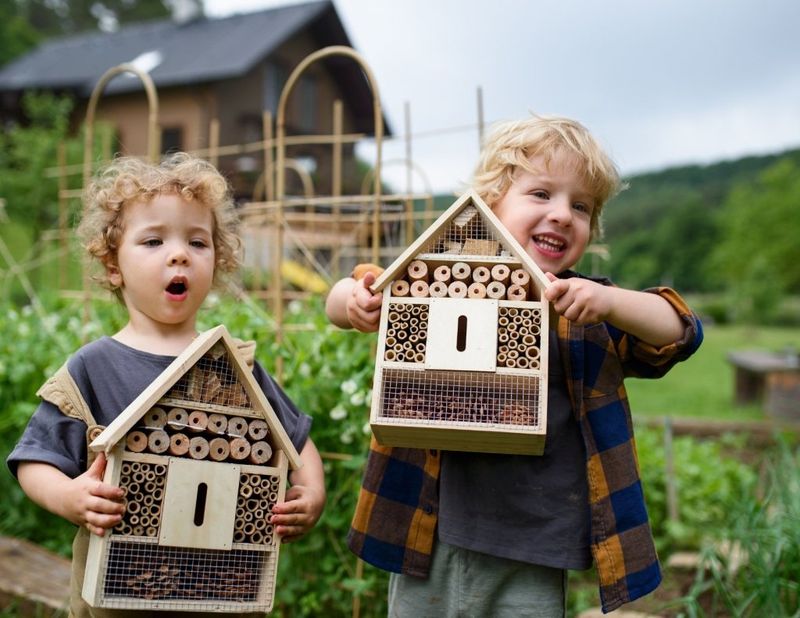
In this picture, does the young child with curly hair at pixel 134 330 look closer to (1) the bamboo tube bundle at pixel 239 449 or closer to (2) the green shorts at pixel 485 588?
(1) the bamboo tube bundle at pixel 239 449

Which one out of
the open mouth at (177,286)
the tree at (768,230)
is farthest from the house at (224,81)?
the tree at (768,230)

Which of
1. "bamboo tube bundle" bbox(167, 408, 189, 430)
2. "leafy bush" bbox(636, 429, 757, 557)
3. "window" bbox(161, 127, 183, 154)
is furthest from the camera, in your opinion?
"window" bbox(161, 127, 183, 154)

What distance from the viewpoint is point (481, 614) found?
6.81ft

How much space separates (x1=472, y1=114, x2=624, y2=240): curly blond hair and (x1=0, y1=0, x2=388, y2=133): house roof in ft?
55.8

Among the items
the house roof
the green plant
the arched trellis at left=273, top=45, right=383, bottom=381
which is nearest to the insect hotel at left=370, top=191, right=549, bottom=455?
the arched trellis at left=273, top=45, right=383, bottom=381

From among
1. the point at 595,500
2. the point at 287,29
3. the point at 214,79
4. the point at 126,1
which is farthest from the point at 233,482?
the point at 126,1

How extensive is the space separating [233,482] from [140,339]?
438mm

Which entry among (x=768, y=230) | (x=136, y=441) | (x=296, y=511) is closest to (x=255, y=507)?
(x=296, y=511)

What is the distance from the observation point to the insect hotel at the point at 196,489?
1.76 m

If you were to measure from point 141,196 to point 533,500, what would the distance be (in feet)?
3.94

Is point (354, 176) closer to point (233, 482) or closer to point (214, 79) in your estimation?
point (214, 79)

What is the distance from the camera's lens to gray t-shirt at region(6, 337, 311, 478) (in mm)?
1877

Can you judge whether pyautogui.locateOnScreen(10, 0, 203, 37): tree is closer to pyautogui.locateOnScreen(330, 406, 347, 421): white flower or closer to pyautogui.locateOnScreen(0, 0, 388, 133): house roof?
pyautogui.locateOnScreen(0, 0, 388, 133): house roof

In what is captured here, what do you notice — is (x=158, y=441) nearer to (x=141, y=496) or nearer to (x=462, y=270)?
(x=141, y=496)
